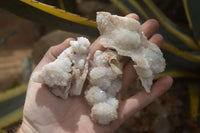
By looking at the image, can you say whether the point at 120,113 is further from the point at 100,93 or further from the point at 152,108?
the point at 152,108

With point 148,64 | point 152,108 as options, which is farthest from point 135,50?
point 152,108

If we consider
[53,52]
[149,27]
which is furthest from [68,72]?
Result: [149,27]

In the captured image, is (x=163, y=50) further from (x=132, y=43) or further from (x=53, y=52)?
(x=53, y=52)

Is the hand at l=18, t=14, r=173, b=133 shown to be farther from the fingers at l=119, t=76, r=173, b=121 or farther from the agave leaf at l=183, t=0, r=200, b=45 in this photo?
the agave leaf at l=183, t=0, r=200, b=45

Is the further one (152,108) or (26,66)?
(26,66)

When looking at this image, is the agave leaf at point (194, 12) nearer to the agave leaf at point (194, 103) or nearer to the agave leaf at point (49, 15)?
the agave leaf at point (194, 103)
